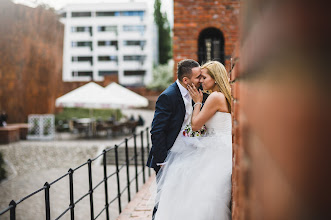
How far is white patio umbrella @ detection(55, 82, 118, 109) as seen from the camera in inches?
646

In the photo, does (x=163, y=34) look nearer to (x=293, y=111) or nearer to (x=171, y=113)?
(x=171, y=113)

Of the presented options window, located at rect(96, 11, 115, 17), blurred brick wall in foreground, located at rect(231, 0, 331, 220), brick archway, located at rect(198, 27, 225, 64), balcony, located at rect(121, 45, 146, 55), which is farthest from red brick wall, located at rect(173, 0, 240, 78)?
window, located at rect(96, 11, 115, 17)

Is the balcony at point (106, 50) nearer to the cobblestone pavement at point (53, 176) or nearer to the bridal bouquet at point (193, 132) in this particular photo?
the cobblestone pavement at point (53, 176)

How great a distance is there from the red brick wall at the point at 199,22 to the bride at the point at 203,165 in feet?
18.2

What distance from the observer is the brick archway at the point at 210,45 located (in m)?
9.20

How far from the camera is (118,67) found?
59.9 meters

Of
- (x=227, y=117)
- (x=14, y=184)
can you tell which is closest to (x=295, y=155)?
(x=227, y=117)

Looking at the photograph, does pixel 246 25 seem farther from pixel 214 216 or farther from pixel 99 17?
pixel 99 17

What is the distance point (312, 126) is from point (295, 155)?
106 millimetres

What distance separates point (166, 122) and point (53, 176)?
307 inches

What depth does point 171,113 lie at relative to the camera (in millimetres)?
3559

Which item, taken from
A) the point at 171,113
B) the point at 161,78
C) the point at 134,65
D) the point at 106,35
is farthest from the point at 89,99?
the point at 106,35

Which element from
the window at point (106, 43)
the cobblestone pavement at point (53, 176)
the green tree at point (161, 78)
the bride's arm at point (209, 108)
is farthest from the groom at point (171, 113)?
the window at point (106, 43)

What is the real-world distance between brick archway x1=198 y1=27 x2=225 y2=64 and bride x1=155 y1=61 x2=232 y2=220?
583cm
